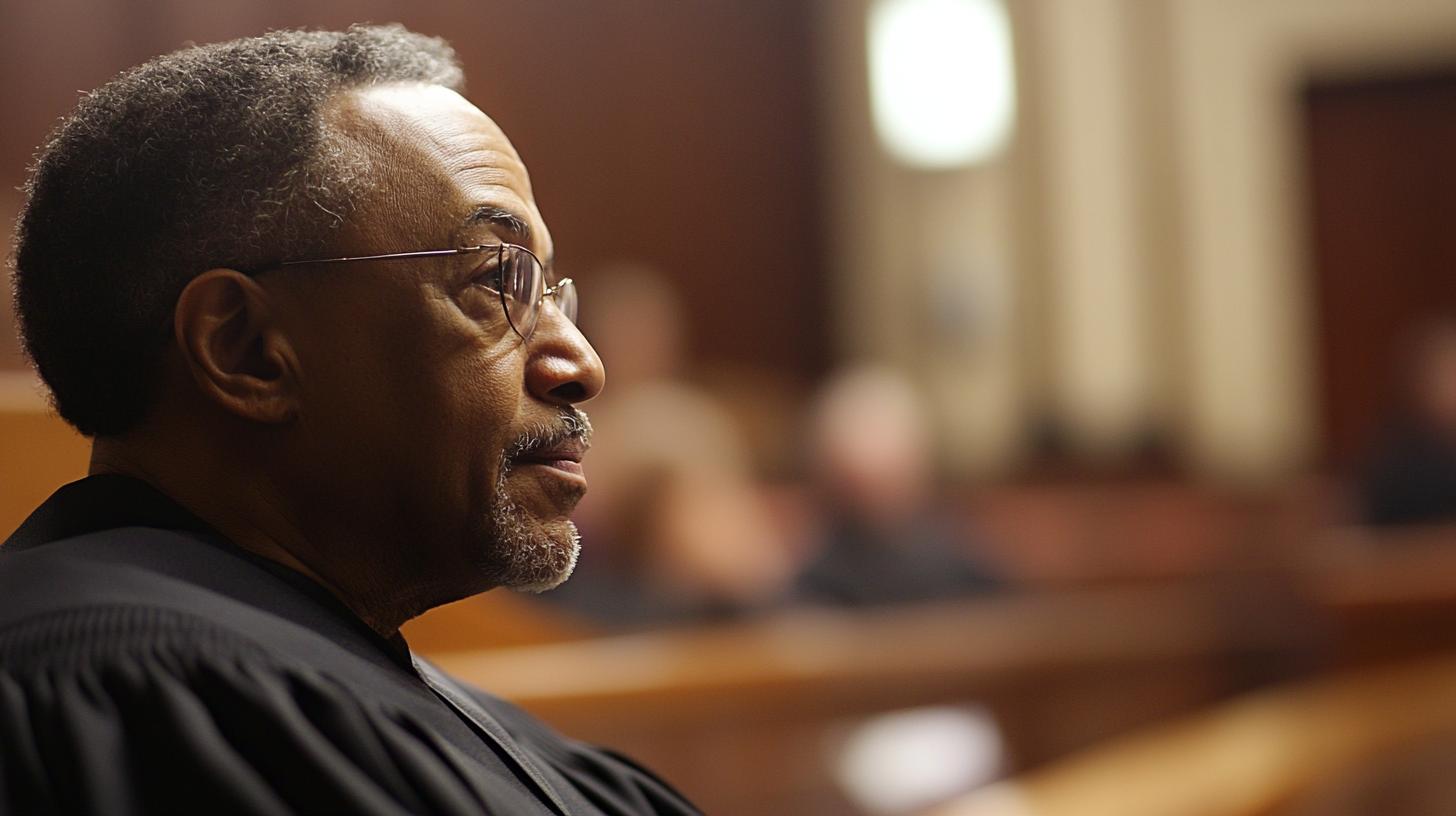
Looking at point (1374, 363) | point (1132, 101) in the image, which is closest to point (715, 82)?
point (1132, 101)

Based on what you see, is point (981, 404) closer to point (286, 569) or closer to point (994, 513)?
point (994, 513)

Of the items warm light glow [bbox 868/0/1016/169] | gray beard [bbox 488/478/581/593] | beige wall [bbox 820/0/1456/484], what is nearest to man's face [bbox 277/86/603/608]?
gray beard [bbox 488/478/581/593]

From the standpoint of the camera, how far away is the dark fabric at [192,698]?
909 mm

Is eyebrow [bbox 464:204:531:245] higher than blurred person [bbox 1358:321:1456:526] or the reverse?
higher

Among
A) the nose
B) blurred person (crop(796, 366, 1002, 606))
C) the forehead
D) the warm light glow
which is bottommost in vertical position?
blurred person (crop(796, 366, 1002, 606))

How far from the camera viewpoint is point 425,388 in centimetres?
120

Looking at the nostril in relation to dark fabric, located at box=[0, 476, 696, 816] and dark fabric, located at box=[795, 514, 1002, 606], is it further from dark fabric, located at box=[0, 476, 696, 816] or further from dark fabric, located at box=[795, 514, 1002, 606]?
dark fabric, located at box=[795, 514, 1002, 606]

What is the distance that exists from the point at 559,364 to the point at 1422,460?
549 centimetres

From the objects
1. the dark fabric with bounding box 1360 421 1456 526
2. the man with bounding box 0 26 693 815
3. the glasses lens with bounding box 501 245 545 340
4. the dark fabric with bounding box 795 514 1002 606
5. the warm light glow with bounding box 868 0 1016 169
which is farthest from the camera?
the warm light glow with bounding box 868 0 1016 169

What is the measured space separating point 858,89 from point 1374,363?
114 inches

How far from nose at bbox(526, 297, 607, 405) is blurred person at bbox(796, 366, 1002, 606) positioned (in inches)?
133

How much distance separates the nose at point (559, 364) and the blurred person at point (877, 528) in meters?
3.38

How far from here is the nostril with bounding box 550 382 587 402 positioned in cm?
128

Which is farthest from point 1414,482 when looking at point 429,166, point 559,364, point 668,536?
point 429,166
